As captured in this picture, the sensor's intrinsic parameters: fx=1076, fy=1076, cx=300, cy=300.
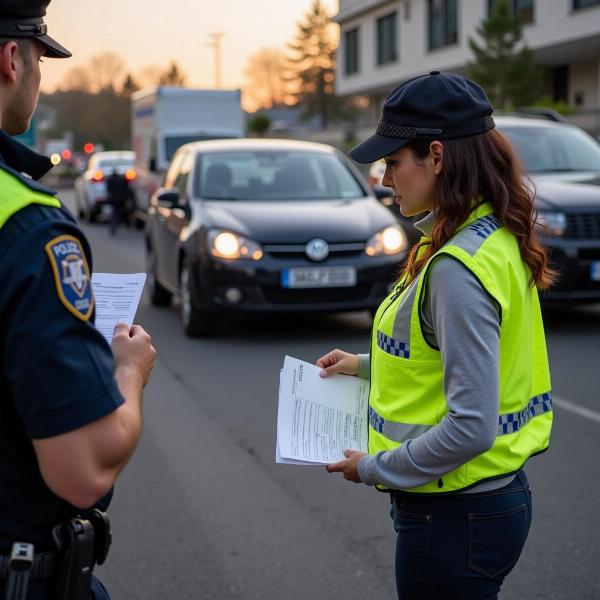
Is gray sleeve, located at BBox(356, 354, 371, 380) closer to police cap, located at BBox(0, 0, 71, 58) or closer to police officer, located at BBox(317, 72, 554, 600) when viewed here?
police officer, located at BBox(317, 72, 554, 600)

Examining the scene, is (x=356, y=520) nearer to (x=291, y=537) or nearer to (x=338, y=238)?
(x=291, y=537)

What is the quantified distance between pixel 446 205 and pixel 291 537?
256 centimetres

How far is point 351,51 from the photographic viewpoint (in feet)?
186

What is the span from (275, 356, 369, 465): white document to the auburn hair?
1.42 ft

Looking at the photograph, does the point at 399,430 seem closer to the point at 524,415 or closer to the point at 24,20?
the point at 524,415

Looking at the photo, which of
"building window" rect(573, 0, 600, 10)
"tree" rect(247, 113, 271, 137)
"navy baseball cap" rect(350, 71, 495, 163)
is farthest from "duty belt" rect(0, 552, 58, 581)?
"tree" rect(247, 113, 271, 137)

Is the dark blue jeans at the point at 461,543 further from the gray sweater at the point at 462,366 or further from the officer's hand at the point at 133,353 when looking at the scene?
the officer's hand at the point at 133,353

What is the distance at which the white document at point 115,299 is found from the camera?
2.12 m

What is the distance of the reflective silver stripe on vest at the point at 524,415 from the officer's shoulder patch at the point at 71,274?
1.02 metres

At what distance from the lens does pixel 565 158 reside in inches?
451

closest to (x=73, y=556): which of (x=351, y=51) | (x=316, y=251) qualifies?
(x=316, y=251)

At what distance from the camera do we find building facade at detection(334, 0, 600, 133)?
37125 millimetres

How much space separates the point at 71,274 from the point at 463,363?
0.87 m

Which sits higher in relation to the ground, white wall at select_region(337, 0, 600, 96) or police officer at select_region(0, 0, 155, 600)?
white wall at select_region(337, 0, 600, 96)
